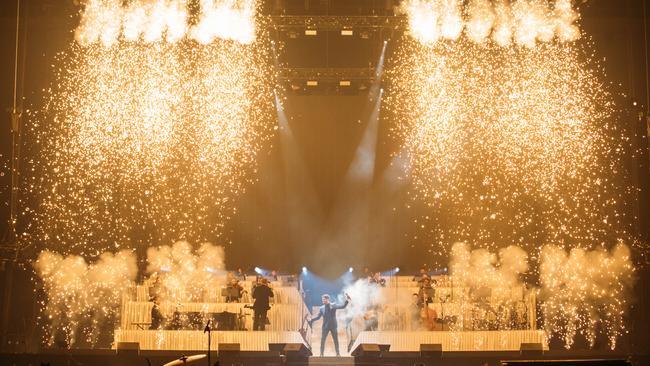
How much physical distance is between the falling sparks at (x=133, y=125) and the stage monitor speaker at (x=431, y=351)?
27.1ft

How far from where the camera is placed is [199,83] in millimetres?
19266

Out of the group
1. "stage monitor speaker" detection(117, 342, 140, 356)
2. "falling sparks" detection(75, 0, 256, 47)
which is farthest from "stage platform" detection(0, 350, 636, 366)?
"falling sparks" detection(75, 0, 256, 47)

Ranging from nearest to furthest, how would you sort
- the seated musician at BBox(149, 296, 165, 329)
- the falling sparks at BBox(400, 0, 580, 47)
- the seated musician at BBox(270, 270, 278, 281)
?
the seated musician at BBox(149, 296, 165, 329), the seated musician at BBox(270, 270, 278, 281), the falling sparks at BBox(400, 0, 580, 47)

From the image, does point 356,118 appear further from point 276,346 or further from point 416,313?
point 276,346

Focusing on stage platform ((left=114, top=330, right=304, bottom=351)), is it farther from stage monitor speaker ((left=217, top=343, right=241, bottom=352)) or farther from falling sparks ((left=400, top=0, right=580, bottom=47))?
falling sparks ((left=400, top=0, right=580, bottom=47))

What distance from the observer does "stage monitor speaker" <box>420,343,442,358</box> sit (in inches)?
516

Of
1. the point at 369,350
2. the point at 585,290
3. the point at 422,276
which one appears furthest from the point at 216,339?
the point at 585,290

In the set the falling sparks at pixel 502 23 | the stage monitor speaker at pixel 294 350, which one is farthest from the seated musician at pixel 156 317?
the falling sparks at pixel 502 23

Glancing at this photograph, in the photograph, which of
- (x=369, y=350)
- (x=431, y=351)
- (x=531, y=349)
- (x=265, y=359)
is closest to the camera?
(x=369, y=350)

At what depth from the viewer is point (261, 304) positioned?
14898mm

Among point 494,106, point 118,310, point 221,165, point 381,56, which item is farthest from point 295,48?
point 118,310

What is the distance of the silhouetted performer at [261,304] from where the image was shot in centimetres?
1486

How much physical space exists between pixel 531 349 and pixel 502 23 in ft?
27.5

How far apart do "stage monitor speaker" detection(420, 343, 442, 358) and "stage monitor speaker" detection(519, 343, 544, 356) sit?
140 cm
